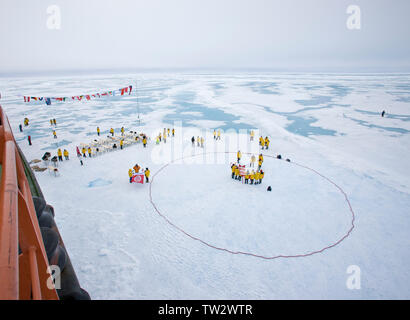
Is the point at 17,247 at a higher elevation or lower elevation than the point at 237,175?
higher

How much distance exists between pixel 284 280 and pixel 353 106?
1644 inches

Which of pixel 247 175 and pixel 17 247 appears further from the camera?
pixel 247 175

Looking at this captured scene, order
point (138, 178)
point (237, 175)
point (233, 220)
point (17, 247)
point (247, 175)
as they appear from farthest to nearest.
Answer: point (237, 175) → point (138, 178) → point (247, 175) → point (233, 220) → point (17, 247)

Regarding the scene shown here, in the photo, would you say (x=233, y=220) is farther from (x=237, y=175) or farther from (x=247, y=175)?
(x=237, y=175)

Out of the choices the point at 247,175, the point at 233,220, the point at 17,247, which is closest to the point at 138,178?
the point at 233,220

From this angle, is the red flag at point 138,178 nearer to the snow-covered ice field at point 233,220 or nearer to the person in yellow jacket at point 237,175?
the snow-covered ice field at point 233,220

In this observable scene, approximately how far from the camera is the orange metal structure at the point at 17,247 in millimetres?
1295

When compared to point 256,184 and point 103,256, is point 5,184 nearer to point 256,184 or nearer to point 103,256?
point 103,256

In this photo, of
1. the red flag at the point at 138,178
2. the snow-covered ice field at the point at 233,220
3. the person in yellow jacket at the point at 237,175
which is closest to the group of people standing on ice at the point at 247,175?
the person in yellow jacket at the point at 237,175

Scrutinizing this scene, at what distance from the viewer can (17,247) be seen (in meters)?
1.51

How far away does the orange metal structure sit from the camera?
1.29 m

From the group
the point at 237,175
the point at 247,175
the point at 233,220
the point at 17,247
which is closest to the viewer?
the point at 17,247
